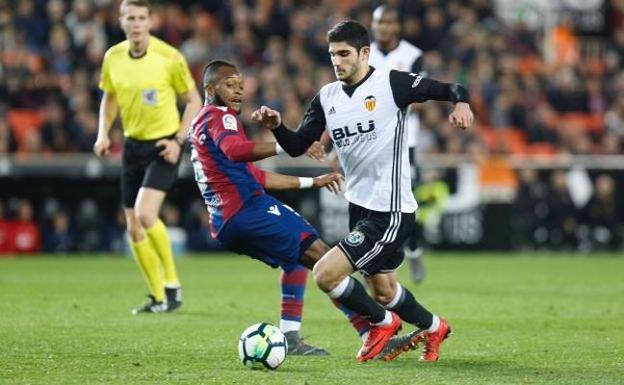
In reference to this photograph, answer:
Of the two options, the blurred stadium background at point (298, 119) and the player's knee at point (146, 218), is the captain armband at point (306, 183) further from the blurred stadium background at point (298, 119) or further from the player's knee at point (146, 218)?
the blurred stadium background at point (298, 119)

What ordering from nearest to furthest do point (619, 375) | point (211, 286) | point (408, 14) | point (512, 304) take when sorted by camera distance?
point (619, 375)
point (512, 304)
point (211, 286)
point (408, 14)

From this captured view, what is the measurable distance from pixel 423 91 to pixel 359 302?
138cm

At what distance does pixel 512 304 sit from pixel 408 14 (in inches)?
536

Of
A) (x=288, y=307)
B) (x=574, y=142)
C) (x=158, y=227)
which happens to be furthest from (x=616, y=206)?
(x=288, y=307)

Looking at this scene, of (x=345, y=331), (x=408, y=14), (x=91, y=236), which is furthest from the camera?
(x=408, y=14)

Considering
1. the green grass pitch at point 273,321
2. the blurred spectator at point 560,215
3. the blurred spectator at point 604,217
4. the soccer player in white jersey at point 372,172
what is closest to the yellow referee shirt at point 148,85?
the green grass pitch at point 273,321

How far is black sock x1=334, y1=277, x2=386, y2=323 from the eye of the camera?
27.3 ft

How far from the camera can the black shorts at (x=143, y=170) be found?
1166cm

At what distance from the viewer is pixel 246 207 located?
8.95m

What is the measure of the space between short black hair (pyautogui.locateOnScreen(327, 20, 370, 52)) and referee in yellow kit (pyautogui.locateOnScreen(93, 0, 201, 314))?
3428 mm

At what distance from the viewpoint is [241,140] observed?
8562 millimetres

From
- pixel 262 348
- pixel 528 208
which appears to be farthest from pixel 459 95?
pixel 528 208

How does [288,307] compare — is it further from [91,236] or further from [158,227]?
[91,236]

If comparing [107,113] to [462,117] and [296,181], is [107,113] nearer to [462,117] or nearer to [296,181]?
[296,181]
